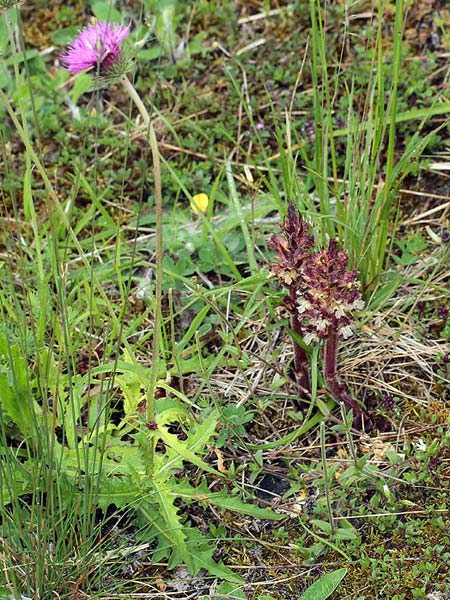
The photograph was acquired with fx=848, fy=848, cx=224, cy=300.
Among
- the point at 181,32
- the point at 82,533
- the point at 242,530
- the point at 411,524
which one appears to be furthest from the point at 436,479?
the point at 181,32

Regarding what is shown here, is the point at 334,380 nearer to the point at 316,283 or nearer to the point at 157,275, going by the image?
the point at 316,283

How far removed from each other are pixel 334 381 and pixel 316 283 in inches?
10.6

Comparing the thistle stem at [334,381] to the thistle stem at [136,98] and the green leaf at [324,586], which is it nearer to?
the green leaf at [324,586]

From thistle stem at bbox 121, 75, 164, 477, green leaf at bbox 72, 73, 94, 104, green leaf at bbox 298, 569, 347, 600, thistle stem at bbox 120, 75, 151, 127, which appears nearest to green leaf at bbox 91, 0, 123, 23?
green leaf at bbox 72, 73, 94, 104

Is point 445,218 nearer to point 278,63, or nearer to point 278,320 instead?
point 278,320

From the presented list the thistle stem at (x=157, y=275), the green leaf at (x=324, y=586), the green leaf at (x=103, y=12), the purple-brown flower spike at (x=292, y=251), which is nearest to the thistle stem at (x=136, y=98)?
the thistle stem at (x=157, y=275)

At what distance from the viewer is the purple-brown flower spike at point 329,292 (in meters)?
Result: 1.70

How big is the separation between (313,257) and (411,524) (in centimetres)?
57

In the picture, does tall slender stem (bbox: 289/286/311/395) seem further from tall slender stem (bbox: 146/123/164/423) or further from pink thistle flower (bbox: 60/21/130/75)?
pink thistle flower (bbox: 60/21/130/75)

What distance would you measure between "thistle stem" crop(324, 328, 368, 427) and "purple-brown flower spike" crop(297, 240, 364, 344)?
5cm

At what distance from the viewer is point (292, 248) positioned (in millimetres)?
1749

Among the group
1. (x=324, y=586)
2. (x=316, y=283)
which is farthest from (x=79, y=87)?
(x=324, y=586)

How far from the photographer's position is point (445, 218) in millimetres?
2346

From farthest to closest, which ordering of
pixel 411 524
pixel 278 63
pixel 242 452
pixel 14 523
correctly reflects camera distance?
1. pixel 278 63
2. pixel 242 452
3. pixel 411 524
4. pixel 14 523
